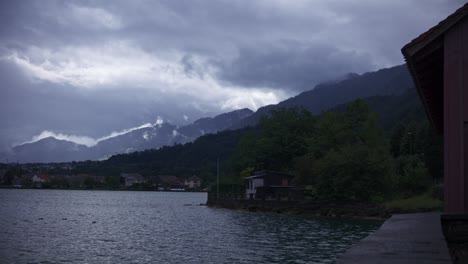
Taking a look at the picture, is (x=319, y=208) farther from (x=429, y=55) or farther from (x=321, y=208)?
(x=429, y=55)

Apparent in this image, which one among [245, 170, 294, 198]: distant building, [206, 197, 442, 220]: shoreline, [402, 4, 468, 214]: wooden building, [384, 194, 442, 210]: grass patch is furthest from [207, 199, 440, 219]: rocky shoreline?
[402, 4, 468, 214]: wooden building

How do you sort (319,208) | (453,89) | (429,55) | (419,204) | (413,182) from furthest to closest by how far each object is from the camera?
(413,182) → (319,208) → (419,204) → (429,55) → (453,89)

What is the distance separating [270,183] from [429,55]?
233ft

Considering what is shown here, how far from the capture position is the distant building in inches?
3297

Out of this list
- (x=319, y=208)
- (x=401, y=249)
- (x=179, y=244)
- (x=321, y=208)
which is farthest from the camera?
(x=319, y=208)

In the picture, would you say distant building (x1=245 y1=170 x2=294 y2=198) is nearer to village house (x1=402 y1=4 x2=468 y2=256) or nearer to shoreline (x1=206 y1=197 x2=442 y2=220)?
shoreline (x1=206 y1=197 x2=442 y2=220)

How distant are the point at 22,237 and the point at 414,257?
1235 inches

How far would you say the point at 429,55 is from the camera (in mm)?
14508

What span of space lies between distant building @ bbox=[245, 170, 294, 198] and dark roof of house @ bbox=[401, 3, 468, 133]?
216 feet

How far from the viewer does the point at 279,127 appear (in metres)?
100

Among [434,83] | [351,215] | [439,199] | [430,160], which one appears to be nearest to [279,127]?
[430,160]

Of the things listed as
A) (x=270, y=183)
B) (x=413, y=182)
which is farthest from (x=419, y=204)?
(x=270, y=183)

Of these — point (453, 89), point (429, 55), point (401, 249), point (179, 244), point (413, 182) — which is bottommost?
point (179, 244)

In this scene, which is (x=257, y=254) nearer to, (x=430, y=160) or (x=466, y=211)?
(x=466, y=211)
